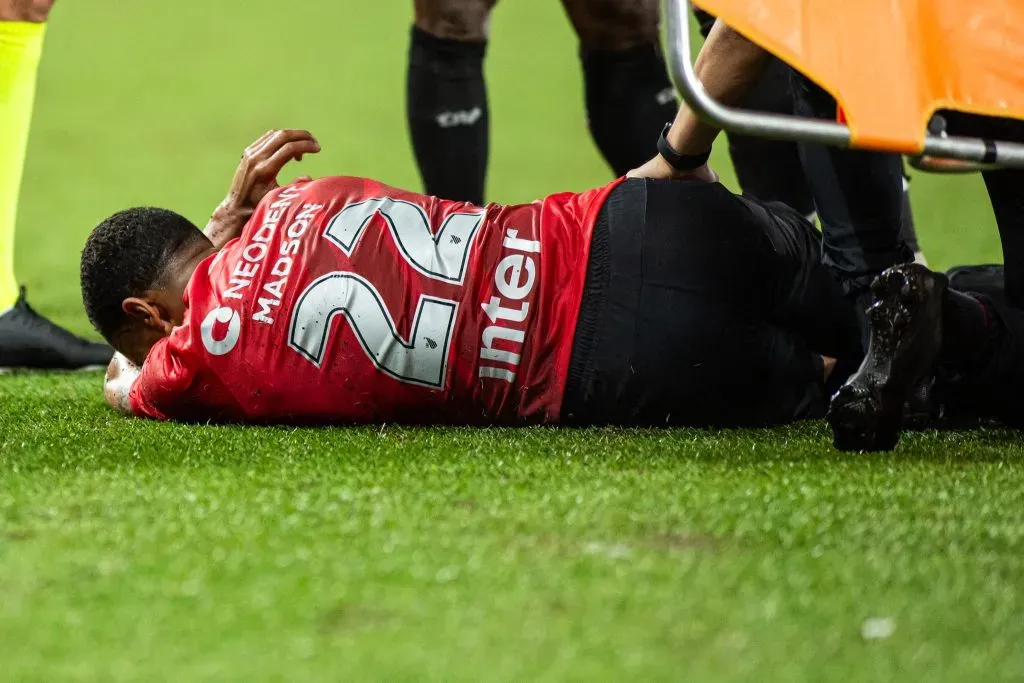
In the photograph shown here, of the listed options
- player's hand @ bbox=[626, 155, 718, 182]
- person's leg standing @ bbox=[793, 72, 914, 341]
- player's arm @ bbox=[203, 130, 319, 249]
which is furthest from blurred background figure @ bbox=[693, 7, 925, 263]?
player's arm @ bbox=[203, 130, 319, 249]

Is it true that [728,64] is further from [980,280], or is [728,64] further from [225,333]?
[225,333]

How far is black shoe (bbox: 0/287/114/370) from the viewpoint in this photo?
216cm

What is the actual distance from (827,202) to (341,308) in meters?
0.55

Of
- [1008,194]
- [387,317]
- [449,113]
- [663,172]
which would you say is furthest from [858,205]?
[449,113]

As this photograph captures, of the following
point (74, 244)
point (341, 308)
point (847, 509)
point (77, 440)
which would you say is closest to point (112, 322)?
point (77, 440)

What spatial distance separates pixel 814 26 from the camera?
4.13 ft

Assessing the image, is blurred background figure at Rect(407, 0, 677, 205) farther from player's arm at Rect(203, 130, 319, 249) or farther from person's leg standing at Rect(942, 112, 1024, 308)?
person's leg standing at Rect(942, 112, 1024, 308)

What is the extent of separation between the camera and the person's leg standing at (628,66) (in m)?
2.34

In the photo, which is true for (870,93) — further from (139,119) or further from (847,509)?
(139,119)

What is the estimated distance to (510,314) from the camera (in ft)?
4.92

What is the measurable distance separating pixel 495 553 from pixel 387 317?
0.53 metres

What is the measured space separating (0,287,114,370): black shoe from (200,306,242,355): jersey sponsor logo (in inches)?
29.7

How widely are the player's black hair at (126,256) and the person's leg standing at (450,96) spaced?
78 cm

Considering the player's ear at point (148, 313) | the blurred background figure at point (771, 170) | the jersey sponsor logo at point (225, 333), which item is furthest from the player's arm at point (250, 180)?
the blurred background figure at point (771, 170)
